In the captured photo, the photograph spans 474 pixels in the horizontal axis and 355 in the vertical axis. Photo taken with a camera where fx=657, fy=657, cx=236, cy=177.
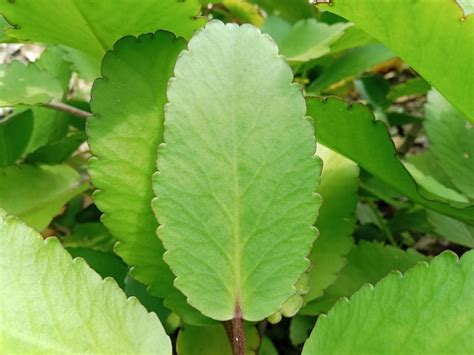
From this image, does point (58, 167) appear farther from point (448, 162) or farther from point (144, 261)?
point (448, 162)

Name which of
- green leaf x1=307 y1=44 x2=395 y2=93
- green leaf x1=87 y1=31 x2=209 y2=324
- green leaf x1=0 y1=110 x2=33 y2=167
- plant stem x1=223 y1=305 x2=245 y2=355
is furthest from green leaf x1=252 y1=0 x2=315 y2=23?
plant stem x1=223 y1=305 x2=245 y2=355

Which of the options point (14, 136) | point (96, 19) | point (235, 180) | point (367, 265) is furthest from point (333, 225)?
point (14, 136)

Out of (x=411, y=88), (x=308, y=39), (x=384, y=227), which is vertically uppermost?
(x=308, y=39)

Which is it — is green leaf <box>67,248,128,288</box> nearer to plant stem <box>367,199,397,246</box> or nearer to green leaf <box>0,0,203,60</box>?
green leaf <box>0,0,203,60</box>

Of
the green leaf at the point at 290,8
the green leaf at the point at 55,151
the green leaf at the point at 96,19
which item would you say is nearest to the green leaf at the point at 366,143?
the green leaf at the point at 96,19

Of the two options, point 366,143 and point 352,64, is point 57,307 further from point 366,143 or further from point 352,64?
point 352,64

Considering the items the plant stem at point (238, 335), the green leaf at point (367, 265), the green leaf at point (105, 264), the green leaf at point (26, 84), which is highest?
the green leaf at point (26, 84)

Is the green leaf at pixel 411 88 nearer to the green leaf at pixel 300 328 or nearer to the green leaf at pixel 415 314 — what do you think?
the green leaf at pixel 300 328
